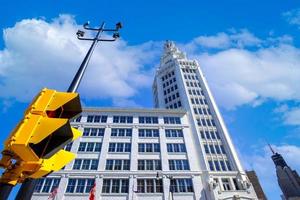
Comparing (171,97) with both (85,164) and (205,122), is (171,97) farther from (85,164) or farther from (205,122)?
(85,164)

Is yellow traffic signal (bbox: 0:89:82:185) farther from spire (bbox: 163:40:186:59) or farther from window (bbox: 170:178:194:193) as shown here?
spire (bbox: 163:40:186:59)

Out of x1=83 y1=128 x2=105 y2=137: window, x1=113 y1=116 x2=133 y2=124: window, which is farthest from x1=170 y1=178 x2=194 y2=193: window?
x1=83 y1=128 x2=105 y2=137: window

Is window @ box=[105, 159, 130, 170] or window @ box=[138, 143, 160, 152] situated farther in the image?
window @ box=[138, 143, 160, 152]

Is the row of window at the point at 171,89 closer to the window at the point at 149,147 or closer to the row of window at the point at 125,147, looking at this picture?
the row of window at the point at 125,147

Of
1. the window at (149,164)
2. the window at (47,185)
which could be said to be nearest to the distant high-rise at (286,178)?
the window at (149,164)

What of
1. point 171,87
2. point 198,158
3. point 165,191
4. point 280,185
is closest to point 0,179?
point 165,191

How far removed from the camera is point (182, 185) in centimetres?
3169

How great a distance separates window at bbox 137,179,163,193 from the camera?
3069 cm

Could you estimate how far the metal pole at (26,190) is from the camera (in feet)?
8.22

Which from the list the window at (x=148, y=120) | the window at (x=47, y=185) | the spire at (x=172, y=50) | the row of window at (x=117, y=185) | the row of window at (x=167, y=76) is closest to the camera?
the window at (x=47, y=185)

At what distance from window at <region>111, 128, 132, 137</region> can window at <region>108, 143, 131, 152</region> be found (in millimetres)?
2293

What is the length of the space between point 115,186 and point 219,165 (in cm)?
1978

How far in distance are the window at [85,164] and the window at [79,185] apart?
2171mm

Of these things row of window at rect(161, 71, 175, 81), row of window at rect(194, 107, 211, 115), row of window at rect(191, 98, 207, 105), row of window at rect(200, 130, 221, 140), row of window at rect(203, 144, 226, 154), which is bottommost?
row of window at rect(203, 144, 226, 154)
